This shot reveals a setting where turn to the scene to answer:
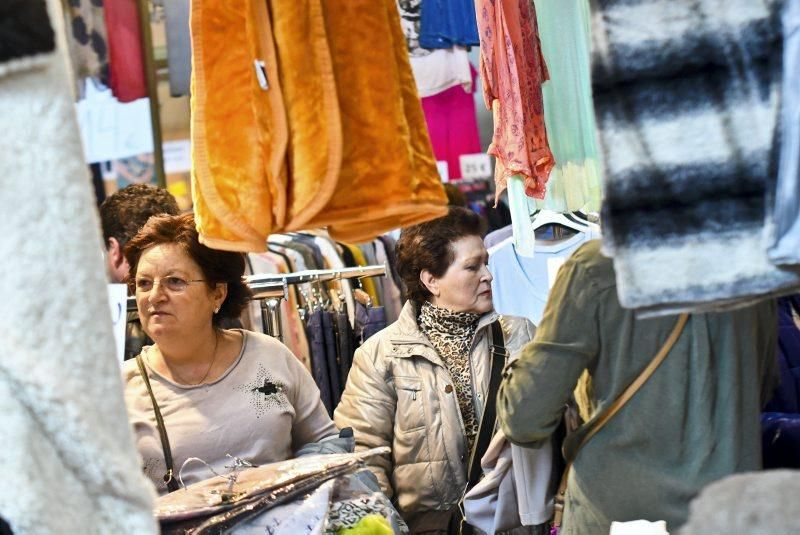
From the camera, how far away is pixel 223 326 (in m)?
3.89

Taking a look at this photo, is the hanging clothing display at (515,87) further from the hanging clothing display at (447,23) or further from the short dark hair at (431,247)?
the hanging clothing display at (447,23)

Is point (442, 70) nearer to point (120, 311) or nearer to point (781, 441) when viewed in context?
point (120, 311)

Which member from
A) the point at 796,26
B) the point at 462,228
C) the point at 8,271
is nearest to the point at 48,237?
the point at 8,271

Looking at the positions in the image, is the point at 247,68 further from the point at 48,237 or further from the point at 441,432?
the point at 441,432

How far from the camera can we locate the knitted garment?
3.68 m

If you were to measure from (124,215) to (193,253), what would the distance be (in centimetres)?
69

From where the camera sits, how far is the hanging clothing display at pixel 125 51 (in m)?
4.78

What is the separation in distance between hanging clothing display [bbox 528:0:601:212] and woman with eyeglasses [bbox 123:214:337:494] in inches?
55.9

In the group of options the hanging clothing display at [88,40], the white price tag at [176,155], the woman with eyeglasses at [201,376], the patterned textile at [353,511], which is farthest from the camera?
the white price tag at [176,155]

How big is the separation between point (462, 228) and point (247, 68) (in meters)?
2.26

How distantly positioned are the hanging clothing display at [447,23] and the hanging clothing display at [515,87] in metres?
2.32

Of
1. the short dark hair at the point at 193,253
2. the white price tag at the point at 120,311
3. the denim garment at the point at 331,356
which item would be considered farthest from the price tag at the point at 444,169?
the white price tag at the point at 120,311

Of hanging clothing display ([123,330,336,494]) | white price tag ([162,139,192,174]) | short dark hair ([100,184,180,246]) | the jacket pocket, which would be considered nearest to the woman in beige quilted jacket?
the jacket pocket

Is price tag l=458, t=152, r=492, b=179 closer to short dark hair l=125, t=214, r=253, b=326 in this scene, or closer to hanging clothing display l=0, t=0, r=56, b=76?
short dark hair l=125, t=214, r=253, b=326
